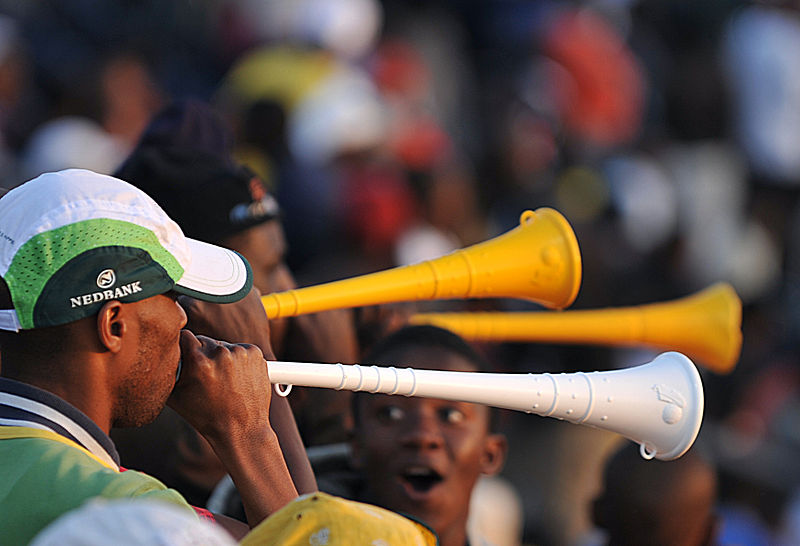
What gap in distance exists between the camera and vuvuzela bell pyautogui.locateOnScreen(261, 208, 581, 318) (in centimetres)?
335

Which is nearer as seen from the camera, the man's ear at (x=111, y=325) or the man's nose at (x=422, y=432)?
the man's ear at (x=111, y=325)

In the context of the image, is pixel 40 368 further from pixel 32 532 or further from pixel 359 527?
pixel 359 527

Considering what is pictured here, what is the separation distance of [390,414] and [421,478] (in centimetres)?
20

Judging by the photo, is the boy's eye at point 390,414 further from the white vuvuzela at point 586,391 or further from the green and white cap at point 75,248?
the green and white cap at point 75,248

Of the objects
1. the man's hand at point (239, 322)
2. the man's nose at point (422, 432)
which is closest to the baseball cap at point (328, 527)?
the man's hand at point (239, 322)

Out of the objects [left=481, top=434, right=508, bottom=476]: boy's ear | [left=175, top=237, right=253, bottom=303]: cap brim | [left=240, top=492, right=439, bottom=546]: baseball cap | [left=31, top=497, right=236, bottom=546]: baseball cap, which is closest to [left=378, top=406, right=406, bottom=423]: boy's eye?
[left=481, top=434, right=508, bottom=476]: boy's ear

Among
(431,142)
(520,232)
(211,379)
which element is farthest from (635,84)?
(211,379)

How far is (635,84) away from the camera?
964cm

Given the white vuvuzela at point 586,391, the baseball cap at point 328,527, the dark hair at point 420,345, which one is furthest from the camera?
the dark hair at point 420,345

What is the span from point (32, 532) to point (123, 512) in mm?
594

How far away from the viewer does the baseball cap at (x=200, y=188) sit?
372 cm

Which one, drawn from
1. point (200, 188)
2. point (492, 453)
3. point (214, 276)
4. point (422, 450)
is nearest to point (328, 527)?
point (214, 276)

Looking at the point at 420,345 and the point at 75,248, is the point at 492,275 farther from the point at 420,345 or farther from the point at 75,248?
the point at 75,248

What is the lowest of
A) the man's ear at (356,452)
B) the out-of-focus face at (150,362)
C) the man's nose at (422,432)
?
the man's ear at (356,452)
